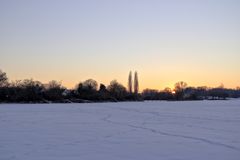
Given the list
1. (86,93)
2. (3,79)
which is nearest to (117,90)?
(86,93)

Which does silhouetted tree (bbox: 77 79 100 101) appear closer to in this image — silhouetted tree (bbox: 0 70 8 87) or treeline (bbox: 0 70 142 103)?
treeline (bbox: 0 70 142 103)

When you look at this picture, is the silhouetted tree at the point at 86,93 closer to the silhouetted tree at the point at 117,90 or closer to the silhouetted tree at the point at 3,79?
the silhouetted tree at the point at 117,90

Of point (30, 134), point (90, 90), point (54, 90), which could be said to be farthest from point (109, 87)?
point (30, 134)

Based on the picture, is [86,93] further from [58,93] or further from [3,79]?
[3,79]

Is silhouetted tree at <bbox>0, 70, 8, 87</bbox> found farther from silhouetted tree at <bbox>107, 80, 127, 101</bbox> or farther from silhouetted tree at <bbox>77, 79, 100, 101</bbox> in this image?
silhouetted tree at <bbox>107, 80, 127, 101</bbox>

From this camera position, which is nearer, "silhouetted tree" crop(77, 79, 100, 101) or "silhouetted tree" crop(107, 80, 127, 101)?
"silhouetted tree" crop(77, 79, 100, 101)

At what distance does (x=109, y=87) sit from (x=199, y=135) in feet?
327

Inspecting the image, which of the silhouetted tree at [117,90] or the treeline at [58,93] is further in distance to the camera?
the silhouetted tree at [117,90]

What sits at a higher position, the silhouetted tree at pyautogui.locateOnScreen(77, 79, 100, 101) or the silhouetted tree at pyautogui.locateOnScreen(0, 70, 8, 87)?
the silhouetted tree at pyautogui.locateOnScreen(0, 70, 8, 87)

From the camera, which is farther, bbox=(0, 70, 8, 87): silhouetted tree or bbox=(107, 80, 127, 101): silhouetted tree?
bbox=(107, 80, 127, 101): silhouetted tree

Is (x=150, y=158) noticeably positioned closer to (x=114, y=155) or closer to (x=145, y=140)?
(x=114, y=155)

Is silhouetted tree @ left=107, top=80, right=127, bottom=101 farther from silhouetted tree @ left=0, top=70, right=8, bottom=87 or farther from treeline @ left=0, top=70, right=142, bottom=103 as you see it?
silhouetted tree @ left=0, top=70, right=8, bottom=87

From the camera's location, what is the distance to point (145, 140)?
1245 cm

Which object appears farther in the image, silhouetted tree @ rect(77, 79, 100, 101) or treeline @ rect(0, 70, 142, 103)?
silhouetted tree @ rect(77, 79, 100, 101)
